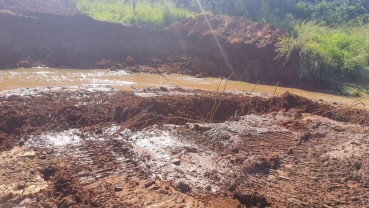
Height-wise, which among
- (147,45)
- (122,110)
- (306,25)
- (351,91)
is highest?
(306,25)

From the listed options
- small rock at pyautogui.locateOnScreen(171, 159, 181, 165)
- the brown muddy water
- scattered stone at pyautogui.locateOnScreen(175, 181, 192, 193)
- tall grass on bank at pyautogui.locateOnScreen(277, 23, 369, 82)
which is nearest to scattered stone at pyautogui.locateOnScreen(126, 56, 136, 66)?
the brown muddy water

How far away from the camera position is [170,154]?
5.89 m

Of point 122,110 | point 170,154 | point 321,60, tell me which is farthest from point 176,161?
point 321,60

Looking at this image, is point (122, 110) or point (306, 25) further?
point (306, 25)

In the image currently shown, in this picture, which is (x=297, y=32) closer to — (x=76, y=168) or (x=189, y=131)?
(x=189, y=131)

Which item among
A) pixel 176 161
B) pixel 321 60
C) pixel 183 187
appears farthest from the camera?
pixel 321 60

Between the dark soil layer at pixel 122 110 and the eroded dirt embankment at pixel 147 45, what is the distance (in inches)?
203

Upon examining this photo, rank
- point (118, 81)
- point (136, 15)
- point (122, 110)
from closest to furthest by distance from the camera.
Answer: point (122, 110) → point (118, 81) → point (136, 15)

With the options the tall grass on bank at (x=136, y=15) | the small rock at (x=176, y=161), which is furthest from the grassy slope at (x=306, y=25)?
the small rock at (x=176, y=161)

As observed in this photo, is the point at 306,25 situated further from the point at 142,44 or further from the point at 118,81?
the point at 118,81

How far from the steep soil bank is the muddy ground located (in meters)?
→ 5.60

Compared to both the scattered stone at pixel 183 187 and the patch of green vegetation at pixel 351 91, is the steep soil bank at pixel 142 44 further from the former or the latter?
the scattered stone at pixel 183 187

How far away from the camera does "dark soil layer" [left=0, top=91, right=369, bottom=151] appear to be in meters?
6.76

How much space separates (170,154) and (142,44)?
11.0 metres
